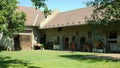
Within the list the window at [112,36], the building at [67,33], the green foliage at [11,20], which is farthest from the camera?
the building at [67,33]

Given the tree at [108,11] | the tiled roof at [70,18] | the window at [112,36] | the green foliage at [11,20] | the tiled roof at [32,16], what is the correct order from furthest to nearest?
1. the tiled roof at [32,16]
2. the tiled roof at [70,18]
3. the window at [112,36]
4. the green foliage at [11,20]
5. the tree at [108,11]

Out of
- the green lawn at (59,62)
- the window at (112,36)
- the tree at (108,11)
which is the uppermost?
the tree at (108,11)

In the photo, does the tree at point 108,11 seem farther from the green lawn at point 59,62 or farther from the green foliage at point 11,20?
the green foliage at point 11,20

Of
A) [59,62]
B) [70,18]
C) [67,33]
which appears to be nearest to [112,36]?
[67,33]

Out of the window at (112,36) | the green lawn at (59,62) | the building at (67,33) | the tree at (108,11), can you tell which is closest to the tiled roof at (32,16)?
the building at (67,33)

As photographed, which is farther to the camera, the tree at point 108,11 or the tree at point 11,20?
the tree at point 11,20

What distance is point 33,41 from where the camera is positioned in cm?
4034

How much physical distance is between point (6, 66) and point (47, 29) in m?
25.6

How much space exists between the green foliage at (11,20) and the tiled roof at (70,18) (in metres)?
7.37

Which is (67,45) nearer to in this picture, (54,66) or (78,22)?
(78,22)

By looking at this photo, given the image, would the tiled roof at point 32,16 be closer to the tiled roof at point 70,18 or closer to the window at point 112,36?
the tiled roof at point 70,18

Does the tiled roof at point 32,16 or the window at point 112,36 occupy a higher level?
the tiled roof at point 32,16

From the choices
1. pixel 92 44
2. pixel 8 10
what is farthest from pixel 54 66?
pixel 92 44

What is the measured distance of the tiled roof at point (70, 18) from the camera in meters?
35.4
